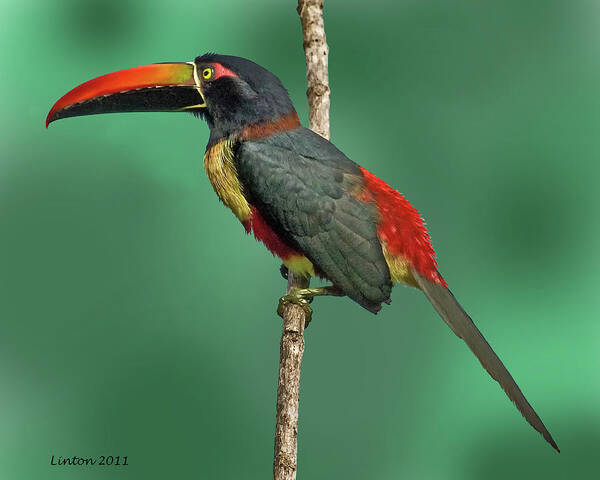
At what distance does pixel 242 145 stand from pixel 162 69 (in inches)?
12.4

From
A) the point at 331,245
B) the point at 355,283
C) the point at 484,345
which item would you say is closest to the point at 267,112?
the point at 331,245

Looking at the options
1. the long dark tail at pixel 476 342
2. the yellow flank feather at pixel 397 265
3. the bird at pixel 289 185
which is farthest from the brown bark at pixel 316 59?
the long dark tail at pixel 476 342

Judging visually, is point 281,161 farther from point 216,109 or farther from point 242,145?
point 216,109

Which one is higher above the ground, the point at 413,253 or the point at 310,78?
the point at 310,78

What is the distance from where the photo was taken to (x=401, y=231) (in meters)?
1.95

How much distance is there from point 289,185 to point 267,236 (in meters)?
0.18

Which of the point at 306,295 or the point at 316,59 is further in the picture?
the point at 316,59

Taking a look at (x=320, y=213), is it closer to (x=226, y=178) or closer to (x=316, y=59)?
(x=226, y=178)

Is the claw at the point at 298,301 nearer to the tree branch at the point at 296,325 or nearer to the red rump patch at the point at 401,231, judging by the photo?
the tree branch at the point at 296,325

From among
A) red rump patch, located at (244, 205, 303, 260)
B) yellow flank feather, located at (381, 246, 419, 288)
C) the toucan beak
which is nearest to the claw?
red rump patch, located at (244, 205, 303, 260)

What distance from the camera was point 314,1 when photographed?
2178 mm

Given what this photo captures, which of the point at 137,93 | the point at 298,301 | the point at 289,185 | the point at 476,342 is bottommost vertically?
the point at 476,342

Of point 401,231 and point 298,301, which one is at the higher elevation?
point 401,231

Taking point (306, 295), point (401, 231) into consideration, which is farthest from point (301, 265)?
point (401, 231)
